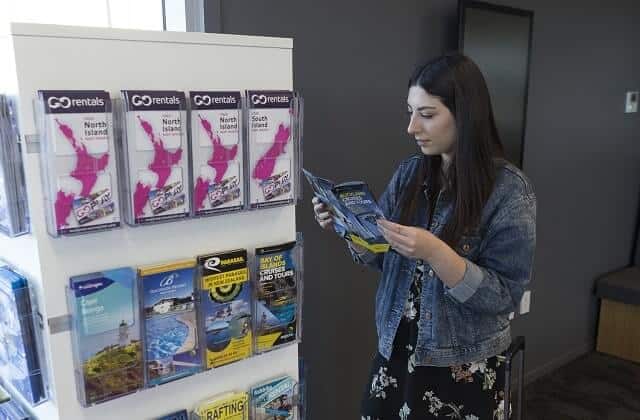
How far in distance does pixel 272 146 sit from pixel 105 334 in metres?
0.45

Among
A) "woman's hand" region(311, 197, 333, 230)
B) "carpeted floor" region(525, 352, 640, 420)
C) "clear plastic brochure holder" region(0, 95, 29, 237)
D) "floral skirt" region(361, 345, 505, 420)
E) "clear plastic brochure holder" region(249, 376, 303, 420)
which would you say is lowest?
"carpeted floor" region(525, 352, 640, 420)

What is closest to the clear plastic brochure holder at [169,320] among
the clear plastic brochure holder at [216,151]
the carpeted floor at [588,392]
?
the clear plastic brochure holder at [216,151]

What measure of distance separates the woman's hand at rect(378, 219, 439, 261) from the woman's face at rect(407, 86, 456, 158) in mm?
259

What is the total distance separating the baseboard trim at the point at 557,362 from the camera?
9.96ft

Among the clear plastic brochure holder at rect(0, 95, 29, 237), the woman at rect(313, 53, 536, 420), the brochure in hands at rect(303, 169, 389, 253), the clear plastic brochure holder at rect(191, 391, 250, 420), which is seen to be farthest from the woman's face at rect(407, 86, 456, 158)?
the clear plastic brochure holder at rect(0, 95, 29, 237)

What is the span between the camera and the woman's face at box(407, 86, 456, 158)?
1.30 meters

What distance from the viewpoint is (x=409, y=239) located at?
1.18 m

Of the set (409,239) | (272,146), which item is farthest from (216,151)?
(409,239)

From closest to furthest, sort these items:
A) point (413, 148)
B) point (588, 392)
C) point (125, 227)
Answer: point (125, 227), point (413, 148), point (588, 392)

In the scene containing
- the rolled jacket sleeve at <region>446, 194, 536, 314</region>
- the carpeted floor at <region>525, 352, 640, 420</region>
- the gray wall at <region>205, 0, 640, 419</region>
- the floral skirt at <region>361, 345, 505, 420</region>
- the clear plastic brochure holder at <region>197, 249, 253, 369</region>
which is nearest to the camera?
the clear plastic brochure holder at <region>197, 249, 253, 369</region>

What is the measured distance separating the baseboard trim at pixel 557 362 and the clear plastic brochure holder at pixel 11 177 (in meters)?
2.83

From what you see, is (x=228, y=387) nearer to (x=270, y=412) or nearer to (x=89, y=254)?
(x=270, y=412)

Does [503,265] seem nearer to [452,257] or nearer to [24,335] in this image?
[452,257]

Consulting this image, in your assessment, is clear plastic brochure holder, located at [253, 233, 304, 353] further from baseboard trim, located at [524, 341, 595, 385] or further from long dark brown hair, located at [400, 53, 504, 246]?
baseboard trim, located at [524, 341, 595, 385]
